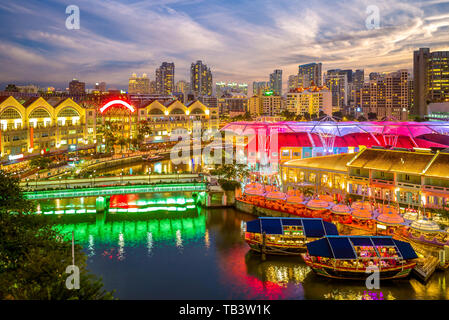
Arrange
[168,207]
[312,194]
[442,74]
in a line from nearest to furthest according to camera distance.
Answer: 1. [312,194]
2. [168,207]
3. [442,74]

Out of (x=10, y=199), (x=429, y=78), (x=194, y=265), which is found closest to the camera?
(x=10, y=199)

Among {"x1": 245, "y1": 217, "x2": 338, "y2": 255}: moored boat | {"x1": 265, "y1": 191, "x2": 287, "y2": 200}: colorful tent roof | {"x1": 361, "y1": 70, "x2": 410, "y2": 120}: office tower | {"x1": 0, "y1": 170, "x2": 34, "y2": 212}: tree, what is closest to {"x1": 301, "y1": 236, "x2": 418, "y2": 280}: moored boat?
{"x1": 245, "y1": 217, "x2": 338, "y2": 255}: moored boat

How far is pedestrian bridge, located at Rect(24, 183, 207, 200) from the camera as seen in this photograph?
25.2 metres

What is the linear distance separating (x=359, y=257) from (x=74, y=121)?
47.4 metres

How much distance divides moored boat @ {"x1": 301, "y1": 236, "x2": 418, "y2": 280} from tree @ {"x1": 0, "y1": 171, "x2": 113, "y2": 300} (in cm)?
902

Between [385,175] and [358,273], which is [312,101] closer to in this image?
[385,175]

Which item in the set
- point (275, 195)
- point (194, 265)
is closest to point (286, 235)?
point (194, 265)

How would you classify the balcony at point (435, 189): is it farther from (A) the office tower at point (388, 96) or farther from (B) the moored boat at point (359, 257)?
(A) the office tower at point (388, 96)

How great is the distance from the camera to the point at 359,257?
15.7m

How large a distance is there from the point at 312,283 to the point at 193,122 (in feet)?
207

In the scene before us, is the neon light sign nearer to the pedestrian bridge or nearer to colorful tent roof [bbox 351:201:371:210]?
the pedestrian bridge
